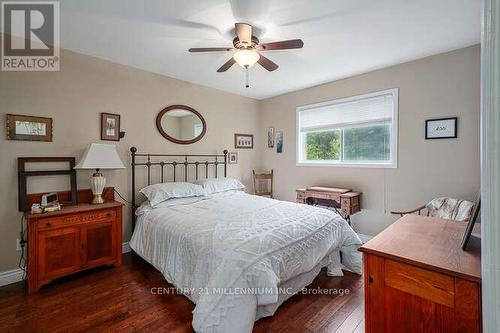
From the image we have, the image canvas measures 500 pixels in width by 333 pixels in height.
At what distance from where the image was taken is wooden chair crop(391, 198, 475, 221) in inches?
96.4

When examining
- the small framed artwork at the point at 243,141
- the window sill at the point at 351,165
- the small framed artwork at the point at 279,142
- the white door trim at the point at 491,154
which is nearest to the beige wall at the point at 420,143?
the window sill at the point at 351,165

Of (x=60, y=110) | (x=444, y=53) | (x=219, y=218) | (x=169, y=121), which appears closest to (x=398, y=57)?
(x=444, y=53)

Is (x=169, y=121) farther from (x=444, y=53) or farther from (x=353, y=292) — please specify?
(x=444, y=53)

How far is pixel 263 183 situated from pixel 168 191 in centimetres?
225

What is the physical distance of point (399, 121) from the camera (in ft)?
10.4

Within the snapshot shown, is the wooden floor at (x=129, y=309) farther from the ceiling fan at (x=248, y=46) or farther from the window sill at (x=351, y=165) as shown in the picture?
the ceiling fan at (x=248, y=46)

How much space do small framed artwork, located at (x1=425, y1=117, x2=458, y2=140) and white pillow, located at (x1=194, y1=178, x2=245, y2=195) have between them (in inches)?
106

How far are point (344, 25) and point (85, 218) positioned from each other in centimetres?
327

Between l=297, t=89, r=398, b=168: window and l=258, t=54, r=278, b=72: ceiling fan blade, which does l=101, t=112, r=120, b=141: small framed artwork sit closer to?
l=258, t=54, r=278, b=72: ceiling fan blade

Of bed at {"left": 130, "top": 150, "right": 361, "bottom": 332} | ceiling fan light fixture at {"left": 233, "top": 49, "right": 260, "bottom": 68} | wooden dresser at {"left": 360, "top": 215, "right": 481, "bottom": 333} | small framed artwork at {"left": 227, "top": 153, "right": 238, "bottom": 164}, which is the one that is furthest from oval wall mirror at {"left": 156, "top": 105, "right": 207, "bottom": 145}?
wooden dresser at {"left": 360, "top": 215, "right": 481, "bottom": 333}

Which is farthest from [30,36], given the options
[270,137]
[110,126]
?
[270,137]

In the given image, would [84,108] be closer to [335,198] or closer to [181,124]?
[181,124]

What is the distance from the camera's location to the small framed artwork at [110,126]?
119 inches

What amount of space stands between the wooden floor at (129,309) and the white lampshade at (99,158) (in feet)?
3.97
